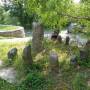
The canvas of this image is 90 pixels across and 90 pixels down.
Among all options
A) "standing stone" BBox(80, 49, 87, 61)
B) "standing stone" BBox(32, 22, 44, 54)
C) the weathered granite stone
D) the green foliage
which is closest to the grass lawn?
the green foliage

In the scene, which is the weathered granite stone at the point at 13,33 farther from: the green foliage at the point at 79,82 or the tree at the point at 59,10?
the green foliage at the point at 79,82

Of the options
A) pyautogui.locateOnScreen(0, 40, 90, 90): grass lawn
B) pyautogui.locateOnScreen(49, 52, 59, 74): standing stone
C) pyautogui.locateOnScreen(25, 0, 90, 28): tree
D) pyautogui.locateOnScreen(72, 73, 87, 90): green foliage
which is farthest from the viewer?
pyautogui.locateOnScreen(49, 52, 59, 74): standing stone

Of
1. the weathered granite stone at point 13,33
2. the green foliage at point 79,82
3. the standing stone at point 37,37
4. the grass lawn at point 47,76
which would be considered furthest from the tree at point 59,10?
the weathered granite stone at point 13,33

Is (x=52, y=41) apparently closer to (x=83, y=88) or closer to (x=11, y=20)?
(x=83, y=88)

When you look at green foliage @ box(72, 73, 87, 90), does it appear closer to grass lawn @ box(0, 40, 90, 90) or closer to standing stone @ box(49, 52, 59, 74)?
grass lawn @ box(0, 40, 90, 90)

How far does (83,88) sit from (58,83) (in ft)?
1.83

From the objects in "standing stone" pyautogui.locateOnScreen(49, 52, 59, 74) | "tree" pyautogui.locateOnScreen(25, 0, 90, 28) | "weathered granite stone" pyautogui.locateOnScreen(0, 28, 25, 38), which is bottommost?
"weathered granite stone" pyautogui.locateOnScreen(0, 28, 25, 38)

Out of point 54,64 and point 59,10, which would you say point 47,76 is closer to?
point 54,64

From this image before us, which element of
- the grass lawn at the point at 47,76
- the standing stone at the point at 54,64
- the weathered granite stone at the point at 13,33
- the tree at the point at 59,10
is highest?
the tree at the point at 59,10

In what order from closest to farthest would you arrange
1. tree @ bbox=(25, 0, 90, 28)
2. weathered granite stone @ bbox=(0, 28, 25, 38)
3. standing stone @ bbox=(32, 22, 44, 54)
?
tree @ bbox=(25, 0, 90, 28) → standing stone @ bbox=(32, 22, 44, 54) → weathered granite stone @ bbox=(0, 28, 25, 38)

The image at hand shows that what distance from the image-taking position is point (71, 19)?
6363 millimetres

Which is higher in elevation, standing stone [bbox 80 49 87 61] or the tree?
the tree

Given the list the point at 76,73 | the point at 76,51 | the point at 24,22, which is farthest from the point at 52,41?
the point at 24,22

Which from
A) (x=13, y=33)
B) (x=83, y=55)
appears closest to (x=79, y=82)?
(x=83, y=55)
